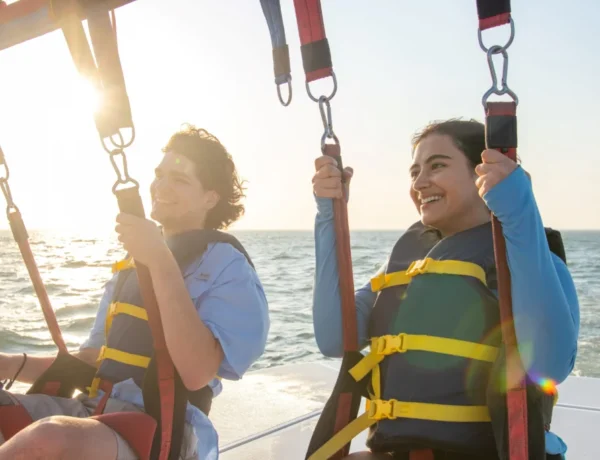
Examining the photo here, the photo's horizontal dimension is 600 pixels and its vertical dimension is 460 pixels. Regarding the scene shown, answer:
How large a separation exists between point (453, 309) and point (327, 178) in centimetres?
51

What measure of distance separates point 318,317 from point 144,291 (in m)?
0.53

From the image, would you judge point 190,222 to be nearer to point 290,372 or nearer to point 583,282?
point 290,372

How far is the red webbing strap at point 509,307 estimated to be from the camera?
132 cm

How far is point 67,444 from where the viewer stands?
145cm

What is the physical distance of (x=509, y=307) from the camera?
138 centimetres

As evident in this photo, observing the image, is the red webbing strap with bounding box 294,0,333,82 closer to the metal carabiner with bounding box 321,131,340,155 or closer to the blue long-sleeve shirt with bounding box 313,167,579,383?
the metal carabiner with bounding box 321,131,340,155

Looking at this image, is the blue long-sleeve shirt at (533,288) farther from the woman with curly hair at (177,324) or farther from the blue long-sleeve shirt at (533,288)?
the woman with curly hair at (177,324)

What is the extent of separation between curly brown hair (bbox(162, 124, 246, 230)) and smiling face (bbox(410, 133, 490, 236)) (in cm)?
85

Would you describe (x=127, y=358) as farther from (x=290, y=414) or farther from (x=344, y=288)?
(x=290, y=414)

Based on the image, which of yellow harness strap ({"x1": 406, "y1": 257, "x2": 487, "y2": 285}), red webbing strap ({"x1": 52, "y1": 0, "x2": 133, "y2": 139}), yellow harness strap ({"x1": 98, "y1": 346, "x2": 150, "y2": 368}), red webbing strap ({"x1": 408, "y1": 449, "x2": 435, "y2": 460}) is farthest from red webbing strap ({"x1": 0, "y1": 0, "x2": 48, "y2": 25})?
red webbing strap ({"x1": 408, "y1": 449, "x2": 435, "y2": 460})

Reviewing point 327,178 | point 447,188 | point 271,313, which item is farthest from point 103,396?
point 271,313

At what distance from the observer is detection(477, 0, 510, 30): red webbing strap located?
130 cm

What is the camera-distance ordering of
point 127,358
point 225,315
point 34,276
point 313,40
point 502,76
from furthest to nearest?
point 34,276 → point 127,358 → point 225,315 → point 313,40 → point 502,76

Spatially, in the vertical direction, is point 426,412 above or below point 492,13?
below
